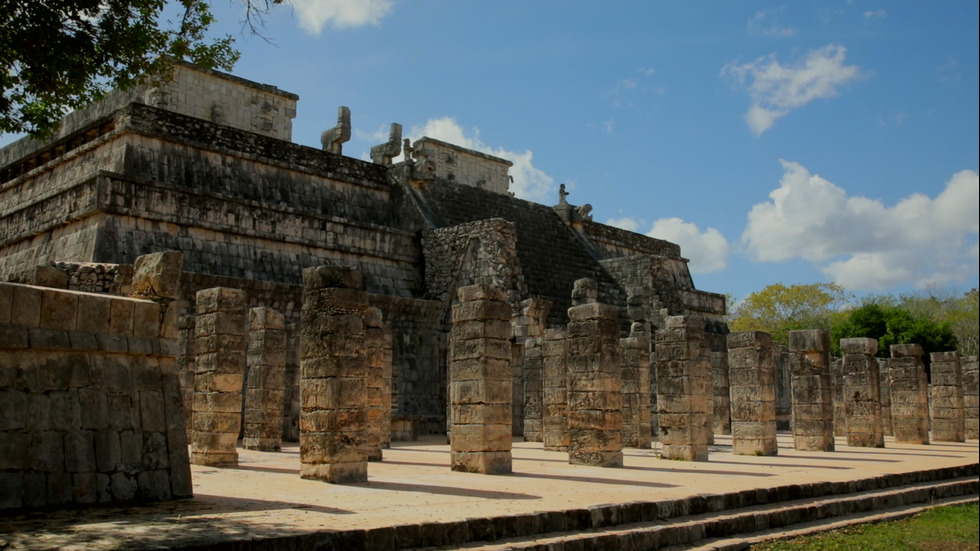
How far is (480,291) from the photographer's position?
1242cm

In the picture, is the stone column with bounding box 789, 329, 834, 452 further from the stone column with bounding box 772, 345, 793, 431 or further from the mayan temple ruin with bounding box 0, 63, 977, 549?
the stone column with bounding box 772, 345, 793, 431

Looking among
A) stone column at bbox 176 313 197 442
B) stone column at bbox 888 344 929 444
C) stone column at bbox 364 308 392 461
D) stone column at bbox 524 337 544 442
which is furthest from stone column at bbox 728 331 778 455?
stone column at bbox 176 313 197 442

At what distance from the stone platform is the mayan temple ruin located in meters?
0.10

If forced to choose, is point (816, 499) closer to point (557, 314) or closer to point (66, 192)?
point (557, 314)

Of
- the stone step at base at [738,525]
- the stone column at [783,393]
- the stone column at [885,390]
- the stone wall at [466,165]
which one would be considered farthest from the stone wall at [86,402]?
the stone wall at [466,165]

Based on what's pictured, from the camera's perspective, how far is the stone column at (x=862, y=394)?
20.1 metres

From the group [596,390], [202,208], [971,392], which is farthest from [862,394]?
[202,208]

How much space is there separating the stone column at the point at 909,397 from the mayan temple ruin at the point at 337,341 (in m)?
0.06

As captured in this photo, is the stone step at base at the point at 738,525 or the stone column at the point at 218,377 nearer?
the stone step at base at the point at 738,525

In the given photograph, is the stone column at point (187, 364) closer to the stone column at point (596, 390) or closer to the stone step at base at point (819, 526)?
the stone column at point (596, 390)

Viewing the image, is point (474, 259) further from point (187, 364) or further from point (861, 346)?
point (861, 346)

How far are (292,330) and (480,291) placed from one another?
820 centimetres

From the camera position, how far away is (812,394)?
18562 millimetres

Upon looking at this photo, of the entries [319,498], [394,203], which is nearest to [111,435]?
[319,498]
